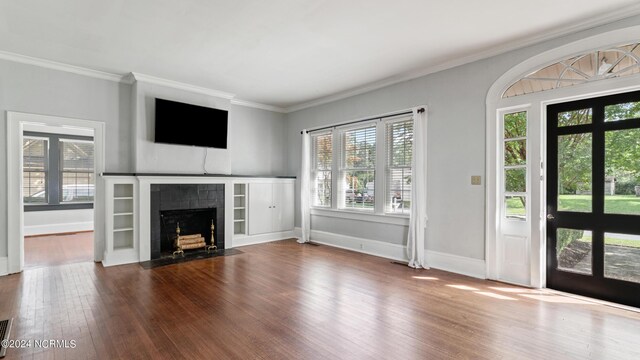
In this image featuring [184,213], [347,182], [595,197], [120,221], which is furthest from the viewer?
[347,182]

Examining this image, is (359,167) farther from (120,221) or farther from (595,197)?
(120,221)

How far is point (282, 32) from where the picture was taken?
12.0ft

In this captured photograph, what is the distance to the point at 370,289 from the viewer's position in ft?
12.6

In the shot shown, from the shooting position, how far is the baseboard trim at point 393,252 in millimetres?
4355

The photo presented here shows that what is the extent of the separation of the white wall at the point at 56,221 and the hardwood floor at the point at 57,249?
25cm

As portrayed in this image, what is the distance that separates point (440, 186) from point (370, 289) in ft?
6.39

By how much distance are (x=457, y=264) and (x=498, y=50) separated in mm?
2949

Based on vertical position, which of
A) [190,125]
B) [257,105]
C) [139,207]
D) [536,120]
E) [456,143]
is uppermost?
[257,105]

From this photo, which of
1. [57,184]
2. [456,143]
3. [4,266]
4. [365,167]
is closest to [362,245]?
[365,167]

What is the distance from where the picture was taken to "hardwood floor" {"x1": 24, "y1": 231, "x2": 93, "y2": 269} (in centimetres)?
511

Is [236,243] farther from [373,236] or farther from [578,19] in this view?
[578,19]

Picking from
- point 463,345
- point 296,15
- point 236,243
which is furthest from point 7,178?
point 463,345

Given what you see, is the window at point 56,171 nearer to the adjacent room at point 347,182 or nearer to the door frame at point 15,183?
the adjacent room at point 347,182

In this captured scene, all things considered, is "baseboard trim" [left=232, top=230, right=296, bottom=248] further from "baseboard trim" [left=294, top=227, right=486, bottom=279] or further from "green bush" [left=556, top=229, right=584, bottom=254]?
"green bush" [left=556, top=229, right=584, bottom=254]
